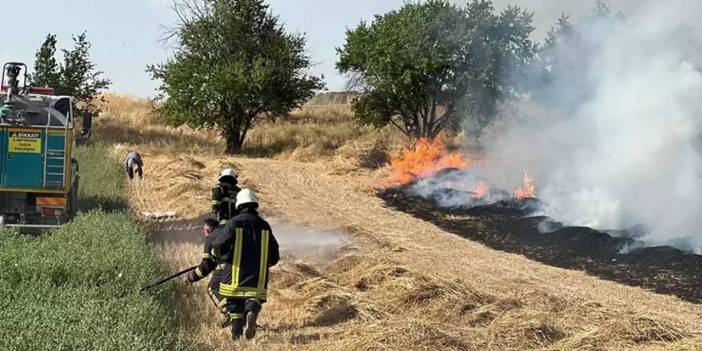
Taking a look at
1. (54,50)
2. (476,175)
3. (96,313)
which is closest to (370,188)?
(476,175)

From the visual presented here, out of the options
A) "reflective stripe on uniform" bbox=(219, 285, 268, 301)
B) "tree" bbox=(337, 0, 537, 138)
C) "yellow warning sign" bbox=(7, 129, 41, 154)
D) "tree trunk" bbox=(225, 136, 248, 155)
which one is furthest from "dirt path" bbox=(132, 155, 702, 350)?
"tree trunk" bbox=(225, 136, 248, 155)

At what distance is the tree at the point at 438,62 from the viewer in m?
25.2

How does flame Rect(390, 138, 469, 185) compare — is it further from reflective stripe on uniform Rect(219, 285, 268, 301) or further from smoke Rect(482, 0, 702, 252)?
reflective stripe on uniform Rect(219, 285, 268, 301)

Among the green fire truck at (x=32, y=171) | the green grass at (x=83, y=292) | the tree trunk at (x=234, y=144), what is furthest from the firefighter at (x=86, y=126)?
the tree trunk at (x=234, y=144)

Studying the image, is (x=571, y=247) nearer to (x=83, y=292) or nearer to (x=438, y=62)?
(x=83, y=292)

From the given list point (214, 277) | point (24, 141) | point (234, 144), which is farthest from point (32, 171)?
point (234, 144)

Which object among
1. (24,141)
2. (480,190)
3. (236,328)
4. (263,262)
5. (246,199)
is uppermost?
(24,141)

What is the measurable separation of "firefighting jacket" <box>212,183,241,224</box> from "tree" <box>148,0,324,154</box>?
22.9 metres

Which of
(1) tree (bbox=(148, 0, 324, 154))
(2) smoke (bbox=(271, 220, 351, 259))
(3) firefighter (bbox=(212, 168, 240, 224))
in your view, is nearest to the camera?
(3) firefighter (bbox=(212, 168, 240, 224))

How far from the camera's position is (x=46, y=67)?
31375 mm

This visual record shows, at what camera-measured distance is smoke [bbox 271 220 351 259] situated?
11.2 metres

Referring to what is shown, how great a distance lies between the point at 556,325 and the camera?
6930 millimetres

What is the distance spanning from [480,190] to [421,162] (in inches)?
170

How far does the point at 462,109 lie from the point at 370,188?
7.93 m
